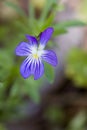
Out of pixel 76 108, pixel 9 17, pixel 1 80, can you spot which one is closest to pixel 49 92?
pixel 76 108

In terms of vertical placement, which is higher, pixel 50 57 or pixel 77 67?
pixel 77 67

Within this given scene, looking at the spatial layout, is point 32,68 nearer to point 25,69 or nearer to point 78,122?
point 25,69

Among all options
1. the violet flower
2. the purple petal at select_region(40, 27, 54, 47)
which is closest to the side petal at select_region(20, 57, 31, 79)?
the violet flower

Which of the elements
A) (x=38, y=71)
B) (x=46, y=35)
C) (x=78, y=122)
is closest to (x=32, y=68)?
(x=38, y=71)

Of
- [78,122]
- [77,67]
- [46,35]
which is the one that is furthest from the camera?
[77,67]

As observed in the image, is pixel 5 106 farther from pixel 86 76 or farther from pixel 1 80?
pixel 86 76

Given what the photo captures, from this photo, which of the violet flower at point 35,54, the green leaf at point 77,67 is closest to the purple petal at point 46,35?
the violet flower at point 35,54

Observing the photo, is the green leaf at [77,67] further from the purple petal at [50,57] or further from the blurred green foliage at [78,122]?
the purple petal at [50,57]

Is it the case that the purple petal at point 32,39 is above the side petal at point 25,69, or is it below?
above
